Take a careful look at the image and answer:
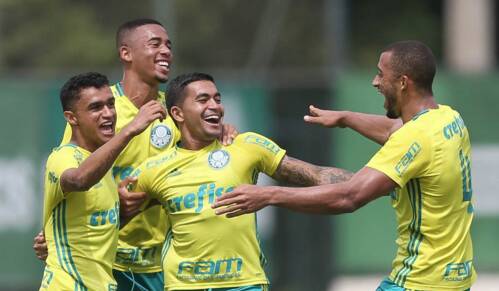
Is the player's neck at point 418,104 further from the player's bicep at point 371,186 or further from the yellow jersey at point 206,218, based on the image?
the yellow jersey at point 206,218

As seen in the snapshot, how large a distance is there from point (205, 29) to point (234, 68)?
2.64 feet

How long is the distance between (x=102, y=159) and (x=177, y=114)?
2.86ft

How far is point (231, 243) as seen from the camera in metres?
8.52

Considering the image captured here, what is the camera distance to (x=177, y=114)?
8898 millimetres

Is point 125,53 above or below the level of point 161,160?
above

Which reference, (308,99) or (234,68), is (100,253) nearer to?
(308,99)

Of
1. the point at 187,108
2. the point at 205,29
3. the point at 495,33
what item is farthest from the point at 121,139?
the point at 495,33

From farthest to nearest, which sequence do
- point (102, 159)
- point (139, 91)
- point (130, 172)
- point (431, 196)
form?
1. point (139, 91)
2. point (130, 172)
3. point (102, 159)
4. point (431, 196)

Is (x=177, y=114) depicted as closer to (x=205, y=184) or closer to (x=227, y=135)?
(x=227, y=135)

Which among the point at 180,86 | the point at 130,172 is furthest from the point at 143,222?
the point at 180,86

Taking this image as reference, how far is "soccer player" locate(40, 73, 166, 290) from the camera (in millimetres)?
8297

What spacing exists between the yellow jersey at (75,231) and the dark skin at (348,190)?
2.69ft

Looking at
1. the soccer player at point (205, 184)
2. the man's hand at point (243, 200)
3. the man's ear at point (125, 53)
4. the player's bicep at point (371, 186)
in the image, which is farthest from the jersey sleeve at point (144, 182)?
the player's bicep at point (371, 186)

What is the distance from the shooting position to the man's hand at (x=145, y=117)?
26.9 feet
